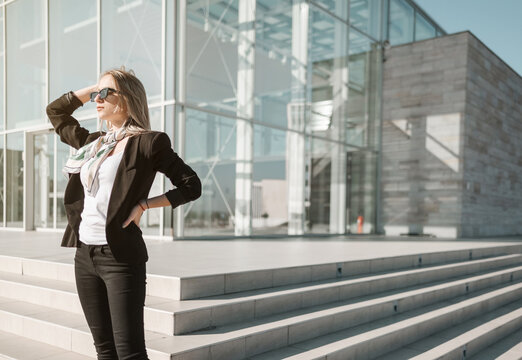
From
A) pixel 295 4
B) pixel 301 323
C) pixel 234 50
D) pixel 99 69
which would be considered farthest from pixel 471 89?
pixel 301 323

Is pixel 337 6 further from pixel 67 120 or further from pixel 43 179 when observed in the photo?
pixel 67 120

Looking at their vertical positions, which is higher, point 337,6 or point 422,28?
point 422,28

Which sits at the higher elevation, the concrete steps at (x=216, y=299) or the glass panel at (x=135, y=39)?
the glass panel at (x=135, y=39)

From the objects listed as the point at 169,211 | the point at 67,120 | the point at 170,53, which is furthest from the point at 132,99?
the point at 170,53

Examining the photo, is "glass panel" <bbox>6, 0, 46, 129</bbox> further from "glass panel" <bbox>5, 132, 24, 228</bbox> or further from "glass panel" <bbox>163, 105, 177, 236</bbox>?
"glass panel" <bbox>163, 105, 177, 236</bbox>

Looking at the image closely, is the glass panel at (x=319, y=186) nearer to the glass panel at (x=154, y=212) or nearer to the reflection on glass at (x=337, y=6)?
the reflection on glass at (x=337, y=6)

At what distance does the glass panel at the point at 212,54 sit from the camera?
26.7 ft

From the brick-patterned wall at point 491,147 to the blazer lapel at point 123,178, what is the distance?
1219 cm

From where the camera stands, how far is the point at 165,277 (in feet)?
11.6

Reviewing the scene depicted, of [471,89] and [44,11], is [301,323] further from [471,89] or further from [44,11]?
[471,89]

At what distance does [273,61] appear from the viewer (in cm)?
982

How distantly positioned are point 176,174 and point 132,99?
340 millimetres

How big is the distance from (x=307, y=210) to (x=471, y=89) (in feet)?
20.3

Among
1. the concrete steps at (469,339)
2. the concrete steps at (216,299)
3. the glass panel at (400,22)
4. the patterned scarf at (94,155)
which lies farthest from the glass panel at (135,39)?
the glass panel at (400,22)
